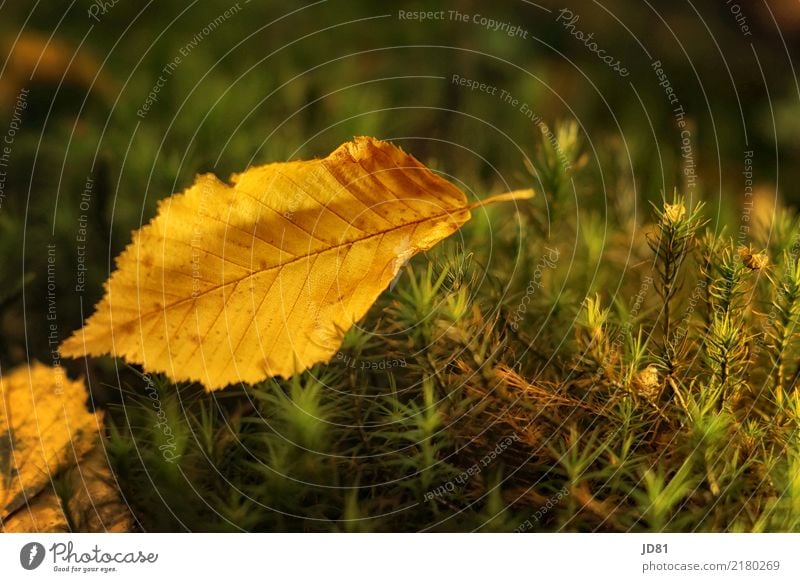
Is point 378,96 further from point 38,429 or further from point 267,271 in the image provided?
point 38,429

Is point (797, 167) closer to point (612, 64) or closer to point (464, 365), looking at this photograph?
point (612, 64)

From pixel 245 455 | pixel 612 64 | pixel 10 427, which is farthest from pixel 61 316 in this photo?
pixel 612 64

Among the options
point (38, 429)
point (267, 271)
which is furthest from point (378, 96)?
point (38, 429)
